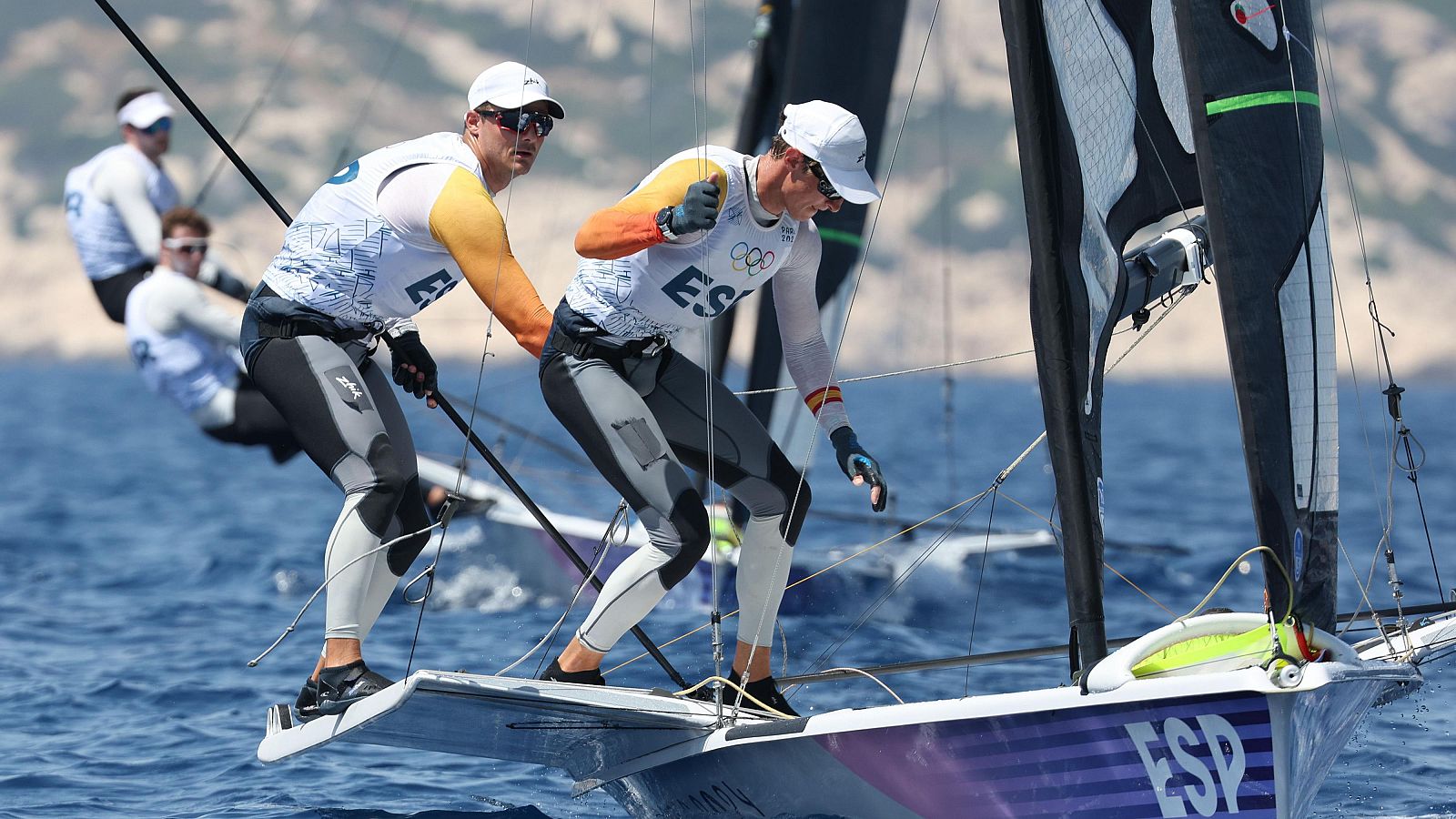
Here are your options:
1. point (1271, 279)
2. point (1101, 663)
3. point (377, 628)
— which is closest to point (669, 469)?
point (1101, 663)

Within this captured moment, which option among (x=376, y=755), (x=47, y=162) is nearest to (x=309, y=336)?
(x=376, y=755)

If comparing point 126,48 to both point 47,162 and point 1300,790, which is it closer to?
point 47,162

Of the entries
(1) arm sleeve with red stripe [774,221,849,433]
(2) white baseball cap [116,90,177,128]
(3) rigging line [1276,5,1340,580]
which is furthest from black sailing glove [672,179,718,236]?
(2) white baseball cap [116,90,177,128]

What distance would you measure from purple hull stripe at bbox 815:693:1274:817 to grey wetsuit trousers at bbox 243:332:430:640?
1.20 m

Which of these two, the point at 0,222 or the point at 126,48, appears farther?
the point at 126,48

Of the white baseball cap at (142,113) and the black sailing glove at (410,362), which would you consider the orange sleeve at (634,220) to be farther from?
the white baseball cap at (142,113)

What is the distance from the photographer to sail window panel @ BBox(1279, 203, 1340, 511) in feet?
12.1

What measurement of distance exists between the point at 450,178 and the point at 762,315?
4.89m

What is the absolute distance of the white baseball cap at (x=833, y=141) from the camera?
3965 mm

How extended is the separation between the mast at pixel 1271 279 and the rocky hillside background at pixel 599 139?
8036 cm

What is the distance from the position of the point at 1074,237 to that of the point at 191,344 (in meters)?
5.39

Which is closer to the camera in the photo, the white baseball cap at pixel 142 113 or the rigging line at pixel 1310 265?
the rigging line at pixel 1310 265

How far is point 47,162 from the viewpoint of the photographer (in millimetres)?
105812

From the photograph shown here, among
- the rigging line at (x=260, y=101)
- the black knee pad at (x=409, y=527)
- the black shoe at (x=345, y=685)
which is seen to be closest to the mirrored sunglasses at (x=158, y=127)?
the rigging line at (x=260, y=101)
